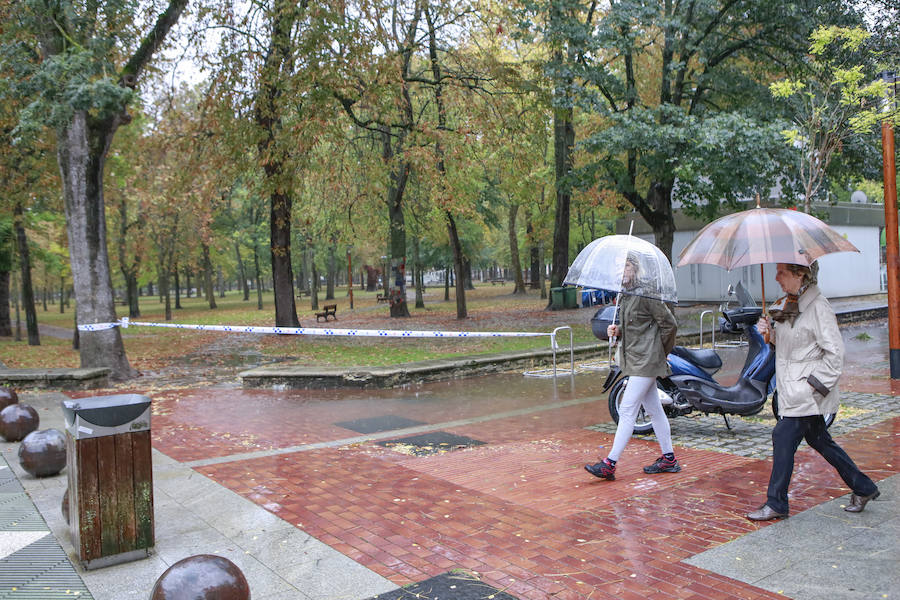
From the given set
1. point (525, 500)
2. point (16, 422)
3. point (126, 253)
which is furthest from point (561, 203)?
point (525, 500)

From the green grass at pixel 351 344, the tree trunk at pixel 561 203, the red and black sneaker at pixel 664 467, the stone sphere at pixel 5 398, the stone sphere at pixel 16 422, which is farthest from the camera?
the tree trunk at pixel 561 203

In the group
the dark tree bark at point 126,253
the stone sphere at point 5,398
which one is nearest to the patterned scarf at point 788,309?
the stone sphere at point 5,398

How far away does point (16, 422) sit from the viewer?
7805 mm

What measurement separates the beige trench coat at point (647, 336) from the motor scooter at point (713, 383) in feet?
3.68

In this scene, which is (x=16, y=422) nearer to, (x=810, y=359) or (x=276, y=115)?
(x=810, y=359)

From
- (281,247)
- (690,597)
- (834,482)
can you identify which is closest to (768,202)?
(281,247)

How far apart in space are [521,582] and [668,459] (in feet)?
8.66

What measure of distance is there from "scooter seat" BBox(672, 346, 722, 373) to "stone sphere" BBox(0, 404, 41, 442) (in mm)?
7211

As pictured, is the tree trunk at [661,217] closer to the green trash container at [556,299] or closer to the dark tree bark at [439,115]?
the dark tree bark at [439,115]

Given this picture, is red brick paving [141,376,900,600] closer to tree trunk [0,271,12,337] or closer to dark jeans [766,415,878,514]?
dark jeans [766,415,878,514]

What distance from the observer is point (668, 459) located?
6152mm

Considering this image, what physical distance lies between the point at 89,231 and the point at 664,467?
1114 cm

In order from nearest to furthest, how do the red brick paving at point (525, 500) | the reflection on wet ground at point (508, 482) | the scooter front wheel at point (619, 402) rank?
the red brick paving at point (525, 500), the reflection on wet ground at point (508, 482), the scooter front wheel at point (619, 402)

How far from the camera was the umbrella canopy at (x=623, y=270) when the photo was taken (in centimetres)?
588
